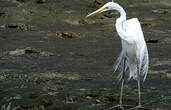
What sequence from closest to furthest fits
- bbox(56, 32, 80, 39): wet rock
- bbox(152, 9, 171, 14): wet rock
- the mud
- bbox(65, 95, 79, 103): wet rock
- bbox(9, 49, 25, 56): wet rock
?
bbox(65, 95, 79, 103): wet rock → the mud → bbox(9, 49, 25, 56): wet rock → bbox(56, 32, 80, 39): wet rock → bbox(152, 9, 171, 14): wet rock

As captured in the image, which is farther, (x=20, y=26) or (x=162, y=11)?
(x=162, y=11)

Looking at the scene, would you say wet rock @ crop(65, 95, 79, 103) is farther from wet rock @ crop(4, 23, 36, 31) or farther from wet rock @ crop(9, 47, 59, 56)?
wet rock @ crop(4, 23, 36, 31)

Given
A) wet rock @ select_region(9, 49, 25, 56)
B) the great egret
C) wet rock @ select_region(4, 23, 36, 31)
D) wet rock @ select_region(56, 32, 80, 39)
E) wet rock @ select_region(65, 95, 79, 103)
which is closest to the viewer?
the great egret

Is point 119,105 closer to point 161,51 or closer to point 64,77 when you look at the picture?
point 64,77

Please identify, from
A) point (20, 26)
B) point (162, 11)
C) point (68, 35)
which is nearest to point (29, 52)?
point (68, 35)

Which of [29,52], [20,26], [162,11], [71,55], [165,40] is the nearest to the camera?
[29,52]

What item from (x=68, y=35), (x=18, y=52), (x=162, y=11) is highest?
(x=162, y=11)

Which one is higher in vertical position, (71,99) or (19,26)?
(19,26)

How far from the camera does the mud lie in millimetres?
8109

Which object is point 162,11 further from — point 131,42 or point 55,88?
point 131,42

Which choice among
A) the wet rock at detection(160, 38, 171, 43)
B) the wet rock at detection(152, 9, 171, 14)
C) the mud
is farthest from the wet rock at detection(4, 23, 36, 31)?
the wet rock at detection(152, 9, 171, 14)

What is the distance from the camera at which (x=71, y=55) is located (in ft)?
41.1

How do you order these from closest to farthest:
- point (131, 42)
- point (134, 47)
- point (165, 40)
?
point (131, 42)
point (134, 47)
point (165, 40)

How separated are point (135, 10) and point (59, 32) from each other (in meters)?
4.94
